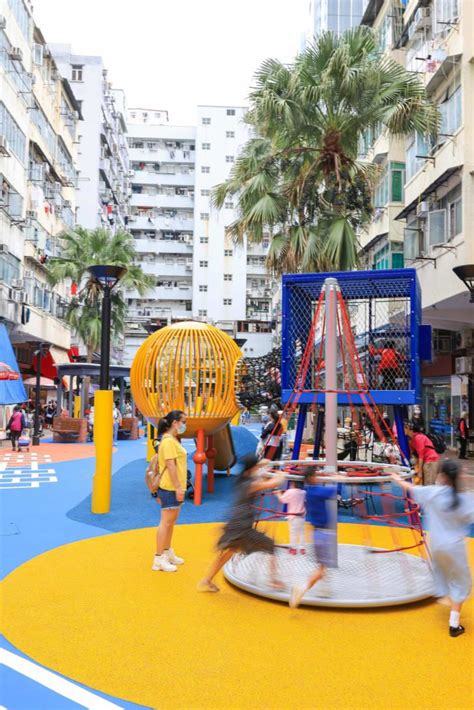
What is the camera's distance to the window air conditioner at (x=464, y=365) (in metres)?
23.3

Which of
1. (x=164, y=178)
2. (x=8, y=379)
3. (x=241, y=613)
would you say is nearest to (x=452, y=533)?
(x=241, y=613)

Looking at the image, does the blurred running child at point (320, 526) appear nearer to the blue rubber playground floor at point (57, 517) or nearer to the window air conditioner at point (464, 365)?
the blue rubber playground floor at point (57, 517)

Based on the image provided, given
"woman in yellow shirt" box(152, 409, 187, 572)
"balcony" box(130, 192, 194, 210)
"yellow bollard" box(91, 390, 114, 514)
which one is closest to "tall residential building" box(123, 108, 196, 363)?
"balcony" box(130, 192, 194, 210)

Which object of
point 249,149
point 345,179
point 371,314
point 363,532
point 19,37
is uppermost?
point 19,37

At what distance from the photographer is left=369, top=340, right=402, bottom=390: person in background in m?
10.8

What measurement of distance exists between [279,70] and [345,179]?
312 cm

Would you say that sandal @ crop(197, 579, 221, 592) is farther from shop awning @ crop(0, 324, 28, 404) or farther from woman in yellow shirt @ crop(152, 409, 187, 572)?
shop awning @ crop(0, 324, 28, 404)

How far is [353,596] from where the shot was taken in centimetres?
636

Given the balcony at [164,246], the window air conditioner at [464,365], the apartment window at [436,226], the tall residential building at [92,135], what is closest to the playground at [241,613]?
the apartment window at [436,226]

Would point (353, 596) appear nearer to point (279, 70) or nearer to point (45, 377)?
point (279, 70)

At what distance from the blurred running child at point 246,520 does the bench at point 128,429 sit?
85.9 ft

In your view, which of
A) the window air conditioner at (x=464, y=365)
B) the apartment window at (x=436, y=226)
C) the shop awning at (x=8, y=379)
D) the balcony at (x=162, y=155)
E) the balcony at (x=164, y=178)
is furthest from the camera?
the balcony at (x=162, y=155)

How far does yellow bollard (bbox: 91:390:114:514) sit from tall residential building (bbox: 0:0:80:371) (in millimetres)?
17246

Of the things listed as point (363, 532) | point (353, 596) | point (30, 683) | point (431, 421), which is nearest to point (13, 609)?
point (30, 683)
